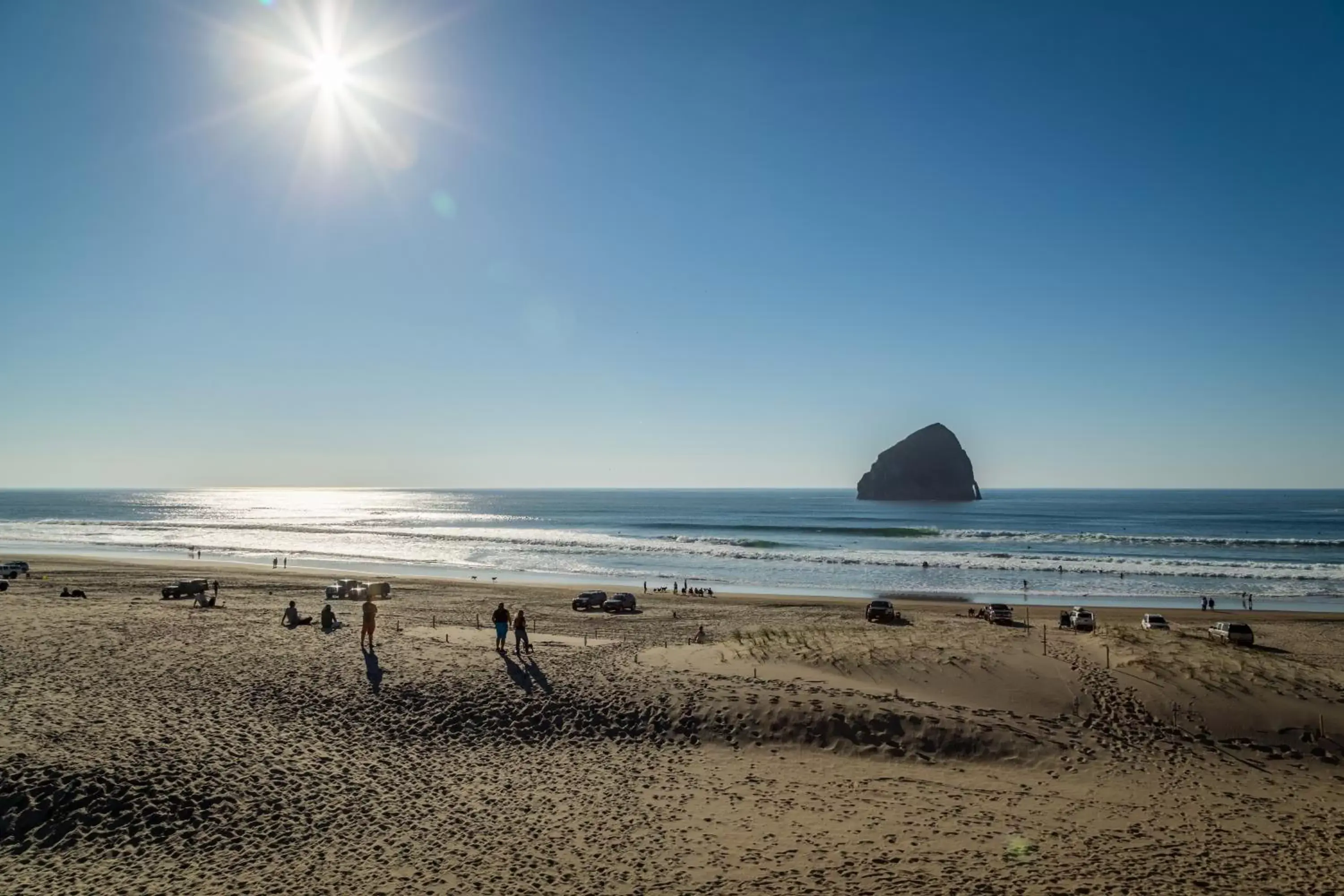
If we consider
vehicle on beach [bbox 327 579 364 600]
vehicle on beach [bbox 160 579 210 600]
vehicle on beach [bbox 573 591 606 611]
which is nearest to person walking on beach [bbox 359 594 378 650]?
vehicle on beach [bbox 573 591 606 611]

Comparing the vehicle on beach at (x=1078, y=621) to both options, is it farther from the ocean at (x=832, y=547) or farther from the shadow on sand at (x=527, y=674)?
the shadow on sand at (x=527, y=674)

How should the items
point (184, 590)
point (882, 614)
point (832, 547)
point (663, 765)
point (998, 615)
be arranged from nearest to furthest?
1. point (663, 765)
2. point (882, 614)
3. point (998, 615)
4. point (184, 590)
5. point (832, 547)

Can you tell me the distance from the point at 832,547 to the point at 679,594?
35.2 m

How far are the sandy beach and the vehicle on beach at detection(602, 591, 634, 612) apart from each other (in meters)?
12.7

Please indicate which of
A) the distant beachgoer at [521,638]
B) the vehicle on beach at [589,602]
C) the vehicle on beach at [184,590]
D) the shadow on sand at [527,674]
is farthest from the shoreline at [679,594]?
the shadow on sand at [527,674]

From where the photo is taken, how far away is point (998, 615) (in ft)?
111

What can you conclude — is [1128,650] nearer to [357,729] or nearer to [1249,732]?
[1249,732]

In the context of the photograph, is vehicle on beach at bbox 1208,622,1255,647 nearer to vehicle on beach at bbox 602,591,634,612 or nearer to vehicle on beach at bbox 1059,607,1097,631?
vehicle on beach at bbox 1059,607,1097,631

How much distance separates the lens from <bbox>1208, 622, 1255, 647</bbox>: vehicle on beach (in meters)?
27.8

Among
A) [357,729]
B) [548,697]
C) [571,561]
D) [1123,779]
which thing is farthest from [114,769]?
[571,561]

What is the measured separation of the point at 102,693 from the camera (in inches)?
655

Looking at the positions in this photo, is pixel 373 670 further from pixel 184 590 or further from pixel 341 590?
pixel 341 590

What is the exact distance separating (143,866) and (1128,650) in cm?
2285

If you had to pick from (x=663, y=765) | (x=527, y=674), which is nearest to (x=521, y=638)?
(x=527, y=674)
